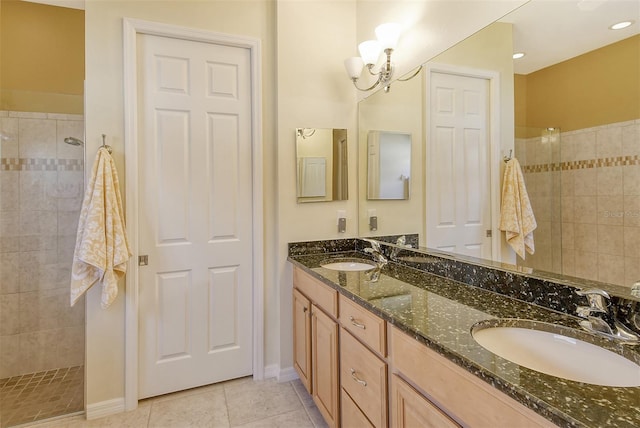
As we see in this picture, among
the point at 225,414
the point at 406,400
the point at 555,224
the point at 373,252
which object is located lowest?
the point at 225,414

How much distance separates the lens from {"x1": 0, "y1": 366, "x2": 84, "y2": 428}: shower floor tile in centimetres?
198

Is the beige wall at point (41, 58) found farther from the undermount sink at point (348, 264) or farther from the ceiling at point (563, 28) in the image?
the ceiling at point (563, 28)

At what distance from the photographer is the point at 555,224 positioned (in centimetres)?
123

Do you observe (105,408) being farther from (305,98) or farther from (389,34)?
(389,34)

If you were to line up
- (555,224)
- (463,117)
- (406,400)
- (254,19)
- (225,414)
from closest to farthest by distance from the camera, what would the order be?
1. (406,400)
2. (555,224)
3. (463,117)
4. (225,414)
5. (254,19)

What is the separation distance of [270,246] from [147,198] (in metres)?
0.87

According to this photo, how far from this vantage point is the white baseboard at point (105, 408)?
1.97m

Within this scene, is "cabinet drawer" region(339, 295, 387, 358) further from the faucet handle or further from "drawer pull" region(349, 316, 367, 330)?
the faucet handle

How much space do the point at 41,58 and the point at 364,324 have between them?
2.96 m

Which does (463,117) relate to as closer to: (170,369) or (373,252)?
(373,252)

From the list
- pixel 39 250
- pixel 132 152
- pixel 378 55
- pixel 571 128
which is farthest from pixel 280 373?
pixel 378 55

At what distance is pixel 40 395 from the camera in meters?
2.14

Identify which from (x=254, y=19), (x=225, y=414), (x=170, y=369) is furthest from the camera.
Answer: (x=254, y=19)

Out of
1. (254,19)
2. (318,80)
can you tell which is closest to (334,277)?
(318,80)
